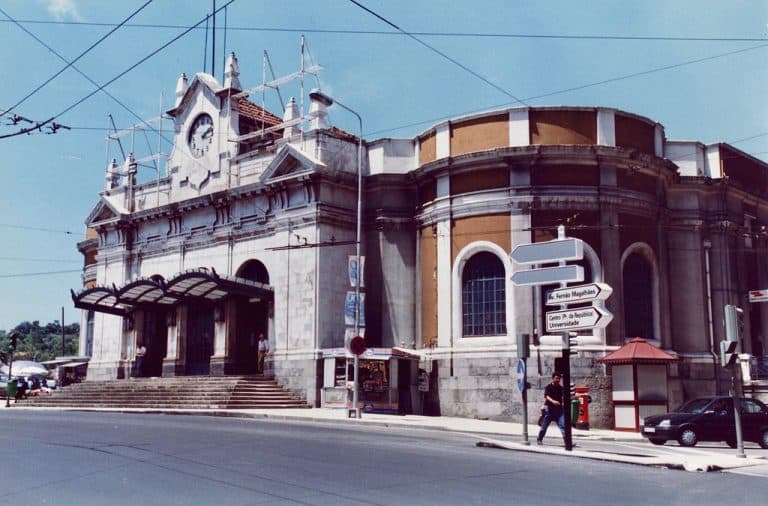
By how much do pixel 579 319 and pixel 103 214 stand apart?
3245 cm

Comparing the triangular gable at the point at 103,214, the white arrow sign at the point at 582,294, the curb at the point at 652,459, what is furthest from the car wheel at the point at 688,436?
the triangular gable at the point at 103,214

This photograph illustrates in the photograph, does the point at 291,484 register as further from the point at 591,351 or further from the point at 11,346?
the point at 11,346

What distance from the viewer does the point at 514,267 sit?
30203mm

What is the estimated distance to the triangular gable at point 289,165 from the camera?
111ft

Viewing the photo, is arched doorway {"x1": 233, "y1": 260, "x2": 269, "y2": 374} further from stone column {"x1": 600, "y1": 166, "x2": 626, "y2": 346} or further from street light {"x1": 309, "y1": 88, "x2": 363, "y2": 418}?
stone column {"x1": 600, "y1": 166, "x2": 626, "y2": 346}

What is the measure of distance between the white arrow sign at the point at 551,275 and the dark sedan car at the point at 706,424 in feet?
21.8

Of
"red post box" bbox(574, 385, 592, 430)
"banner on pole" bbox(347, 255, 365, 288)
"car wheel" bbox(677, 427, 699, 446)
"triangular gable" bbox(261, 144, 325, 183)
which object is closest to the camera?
"car wheel" bbox(677, 427, 699, 446)

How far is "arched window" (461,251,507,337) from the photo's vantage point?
31062mm

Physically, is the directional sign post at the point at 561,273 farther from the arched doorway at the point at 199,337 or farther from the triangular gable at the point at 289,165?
the arched doorway at the point at 199,337

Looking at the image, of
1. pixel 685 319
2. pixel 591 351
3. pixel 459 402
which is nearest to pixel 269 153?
pixel 459 402

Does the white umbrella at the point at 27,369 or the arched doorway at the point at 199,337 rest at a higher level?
the arched doorway at the point at 199,337

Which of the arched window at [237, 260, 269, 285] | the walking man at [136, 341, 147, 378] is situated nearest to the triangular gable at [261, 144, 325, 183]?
the arched window at [237, 260, 269, 285]

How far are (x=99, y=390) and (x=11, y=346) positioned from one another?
6872 mm

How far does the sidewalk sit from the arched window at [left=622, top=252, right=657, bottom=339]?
17.2 ft
